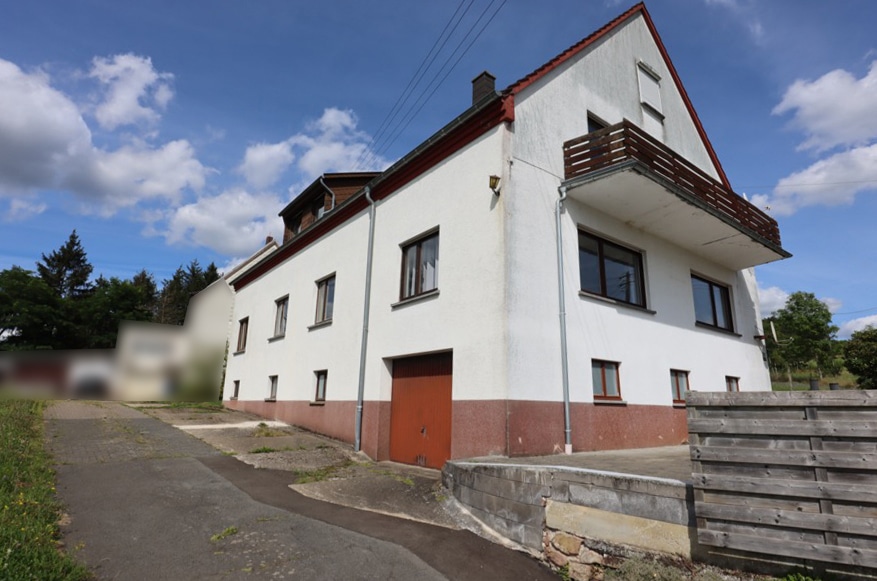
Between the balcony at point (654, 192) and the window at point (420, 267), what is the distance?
3.08m

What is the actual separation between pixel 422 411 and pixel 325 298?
6013 mm

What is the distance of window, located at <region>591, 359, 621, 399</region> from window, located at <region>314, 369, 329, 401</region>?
7.36 metres

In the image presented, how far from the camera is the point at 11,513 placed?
15.9 feet

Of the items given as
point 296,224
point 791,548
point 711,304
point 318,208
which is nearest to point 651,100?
point 711,304

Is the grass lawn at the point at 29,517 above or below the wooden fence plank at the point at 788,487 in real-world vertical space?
below

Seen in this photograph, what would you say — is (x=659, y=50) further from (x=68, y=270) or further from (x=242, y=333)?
(x=68, y=270)

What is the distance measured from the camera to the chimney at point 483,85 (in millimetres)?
10953

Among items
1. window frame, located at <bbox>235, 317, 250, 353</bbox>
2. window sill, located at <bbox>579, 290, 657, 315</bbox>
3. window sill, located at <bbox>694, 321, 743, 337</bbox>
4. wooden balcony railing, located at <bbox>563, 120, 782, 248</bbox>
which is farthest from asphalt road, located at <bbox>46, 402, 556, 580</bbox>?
window frame, located at <bbox>235, 317, 250, 353</bbox>

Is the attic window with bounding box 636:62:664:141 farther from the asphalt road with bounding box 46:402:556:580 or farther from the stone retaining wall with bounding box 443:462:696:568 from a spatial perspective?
the asphalt road with bounding box 46:402:556:580

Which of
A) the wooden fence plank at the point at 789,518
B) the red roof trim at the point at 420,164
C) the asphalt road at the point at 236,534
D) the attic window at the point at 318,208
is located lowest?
the asphalt road at the point at 236,534

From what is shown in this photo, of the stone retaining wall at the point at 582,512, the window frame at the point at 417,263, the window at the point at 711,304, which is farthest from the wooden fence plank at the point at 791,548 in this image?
the window at the point at 711,304

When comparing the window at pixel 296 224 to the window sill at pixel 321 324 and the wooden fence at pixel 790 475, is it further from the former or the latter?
the wooden fence at pixel 790 475

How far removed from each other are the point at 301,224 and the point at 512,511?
1593 centimetres

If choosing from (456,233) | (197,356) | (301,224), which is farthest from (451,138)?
(197,356)
